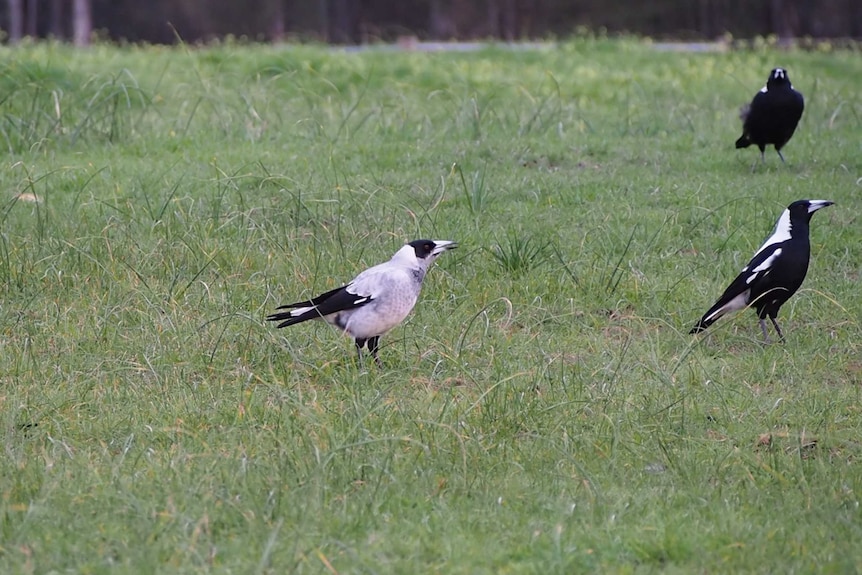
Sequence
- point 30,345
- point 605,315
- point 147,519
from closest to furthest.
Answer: point 147,519
point 30,345
point 605,315

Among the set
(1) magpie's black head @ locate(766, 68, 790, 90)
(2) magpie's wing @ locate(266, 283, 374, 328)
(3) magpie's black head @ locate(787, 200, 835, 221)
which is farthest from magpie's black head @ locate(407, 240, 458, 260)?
(1) magpie's black head @ locate(766, 68, 790, 90)

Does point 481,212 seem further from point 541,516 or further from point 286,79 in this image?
point 286,79

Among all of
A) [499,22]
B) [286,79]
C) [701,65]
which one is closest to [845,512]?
[286,79]

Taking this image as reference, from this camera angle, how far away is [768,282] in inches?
252

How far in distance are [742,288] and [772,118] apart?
358 cm

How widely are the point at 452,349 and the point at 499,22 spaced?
102 ft

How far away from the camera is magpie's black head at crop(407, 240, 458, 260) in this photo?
20.2 ft

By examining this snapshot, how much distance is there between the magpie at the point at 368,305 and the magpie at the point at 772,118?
15.2 feet

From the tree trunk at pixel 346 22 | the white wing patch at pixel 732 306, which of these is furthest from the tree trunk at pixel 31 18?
the white wing patch at pixel 732 306

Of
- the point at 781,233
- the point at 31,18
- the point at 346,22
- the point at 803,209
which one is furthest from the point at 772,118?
the point at 31,18

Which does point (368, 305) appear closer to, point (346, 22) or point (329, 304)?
point (329, 304)

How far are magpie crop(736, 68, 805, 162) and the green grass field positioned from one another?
0.88 ft

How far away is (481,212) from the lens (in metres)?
8.20

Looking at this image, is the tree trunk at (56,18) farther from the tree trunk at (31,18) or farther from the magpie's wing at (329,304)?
the magpie's wing at (329,304)
